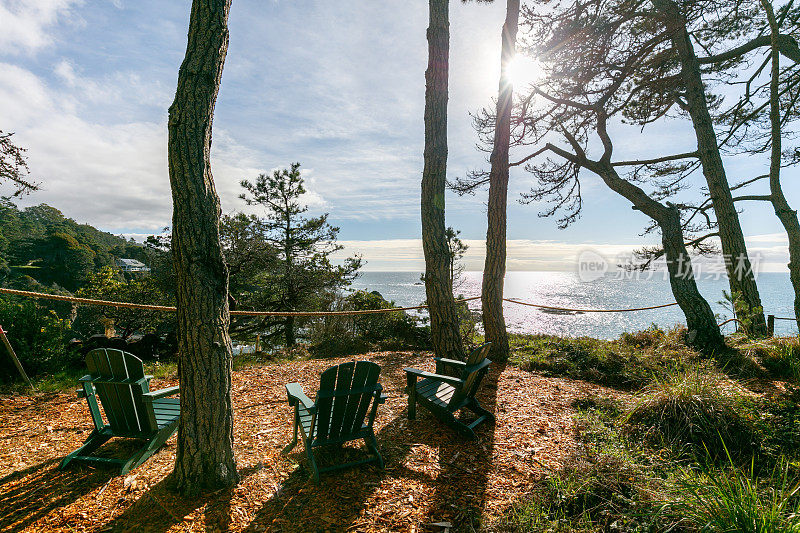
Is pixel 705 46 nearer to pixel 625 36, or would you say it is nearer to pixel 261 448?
pixel 625 36

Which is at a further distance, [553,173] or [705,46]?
[553,173]

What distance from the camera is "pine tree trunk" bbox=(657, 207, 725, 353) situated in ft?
18.9

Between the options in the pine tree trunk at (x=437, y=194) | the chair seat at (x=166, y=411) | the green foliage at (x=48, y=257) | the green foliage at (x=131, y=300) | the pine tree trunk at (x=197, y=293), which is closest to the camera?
the pine tree trunk at (x=197, y=293)

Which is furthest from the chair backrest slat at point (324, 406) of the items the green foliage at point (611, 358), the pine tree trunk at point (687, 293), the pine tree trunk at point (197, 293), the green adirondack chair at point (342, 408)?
the pine tree trunk at point (687, 293)

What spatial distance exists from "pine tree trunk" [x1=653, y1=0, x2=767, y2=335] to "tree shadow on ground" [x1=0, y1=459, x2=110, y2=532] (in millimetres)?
9754

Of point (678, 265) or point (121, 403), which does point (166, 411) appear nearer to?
point (121, 403)

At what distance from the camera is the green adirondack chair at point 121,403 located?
2.50 m

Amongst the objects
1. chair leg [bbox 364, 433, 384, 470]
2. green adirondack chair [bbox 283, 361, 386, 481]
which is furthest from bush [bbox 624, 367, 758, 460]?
green adirondack chair [bbox 283, 361, 386, 481]

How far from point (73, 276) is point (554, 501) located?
1255 inches

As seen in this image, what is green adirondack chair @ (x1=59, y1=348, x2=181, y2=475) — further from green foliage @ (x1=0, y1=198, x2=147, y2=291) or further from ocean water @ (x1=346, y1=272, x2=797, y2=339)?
green foliage @ (x1=0, y1=198, x2=147, y2=291)

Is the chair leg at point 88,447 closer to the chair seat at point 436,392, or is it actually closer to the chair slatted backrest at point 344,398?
the chair slatted backrest at point 344,398

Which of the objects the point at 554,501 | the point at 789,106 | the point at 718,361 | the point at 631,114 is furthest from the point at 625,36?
the point at 554,501

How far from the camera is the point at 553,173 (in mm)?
8633

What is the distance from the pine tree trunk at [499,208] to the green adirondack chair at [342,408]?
3.86 metres
